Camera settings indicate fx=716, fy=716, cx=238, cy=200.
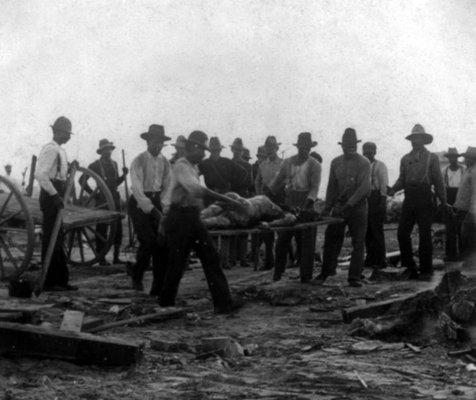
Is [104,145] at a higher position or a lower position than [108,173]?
higher

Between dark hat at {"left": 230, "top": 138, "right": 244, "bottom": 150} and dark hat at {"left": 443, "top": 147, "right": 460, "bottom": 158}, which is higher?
dark hat at {"left": 230, "top": 138, "right": 244, "bottom": 150}

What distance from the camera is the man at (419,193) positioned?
30.7ft

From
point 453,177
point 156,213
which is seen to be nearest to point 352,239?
point 156,213

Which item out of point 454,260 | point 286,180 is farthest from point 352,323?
point 454,260

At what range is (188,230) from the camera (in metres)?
6.86

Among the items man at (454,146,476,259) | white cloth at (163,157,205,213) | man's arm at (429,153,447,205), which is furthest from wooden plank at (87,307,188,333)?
man at (454,146,476,259)

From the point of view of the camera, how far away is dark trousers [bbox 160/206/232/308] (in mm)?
6867

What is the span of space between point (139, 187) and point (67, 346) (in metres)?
3.52

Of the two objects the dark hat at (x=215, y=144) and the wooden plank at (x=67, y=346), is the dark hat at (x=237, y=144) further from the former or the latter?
the wooden plank at (x=67, y=346)

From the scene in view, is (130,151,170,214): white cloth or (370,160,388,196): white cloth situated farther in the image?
(370,160,388,196): white cloth

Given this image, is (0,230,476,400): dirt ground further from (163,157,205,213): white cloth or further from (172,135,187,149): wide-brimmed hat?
(172,135,187,149): wide-brimmed hat

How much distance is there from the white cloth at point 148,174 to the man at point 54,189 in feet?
2.72

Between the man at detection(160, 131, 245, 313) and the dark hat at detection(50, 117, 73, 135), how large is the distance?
76.8 inches

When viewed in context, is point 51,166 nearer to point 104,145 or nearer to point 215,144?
point 215,144
